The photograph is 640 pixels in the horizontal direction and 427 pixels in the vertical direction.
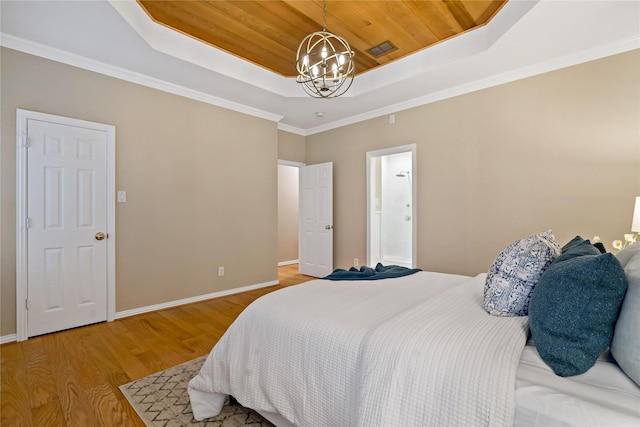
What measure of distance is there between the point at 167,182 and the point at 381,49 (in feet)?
9.49

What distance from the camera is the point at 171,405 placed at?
72.5 inches

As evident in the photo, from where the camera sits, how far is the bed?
903mm

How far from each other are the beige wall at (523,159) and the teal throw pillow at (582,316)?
2477 millimetres

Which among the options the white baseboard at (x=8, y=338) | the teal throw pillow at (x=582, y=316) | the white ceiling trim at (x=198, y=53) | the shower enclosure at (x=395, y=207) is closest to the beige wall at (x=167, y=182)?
the white baseboard at (x=8, y=338)

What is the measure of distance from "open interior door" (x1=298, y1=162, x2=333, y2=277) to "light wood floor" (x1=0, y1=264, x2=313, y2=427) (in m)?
1.90

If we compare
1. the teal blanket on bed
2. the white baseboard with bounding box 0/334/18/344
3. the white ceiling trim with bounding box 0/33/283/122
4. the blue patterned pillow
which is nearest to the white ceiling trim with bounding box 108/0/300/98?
the white ceiling trim with bounding box 0/33/283/122

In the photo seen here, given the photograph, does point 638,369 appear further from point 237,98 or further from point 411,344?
point 237,98

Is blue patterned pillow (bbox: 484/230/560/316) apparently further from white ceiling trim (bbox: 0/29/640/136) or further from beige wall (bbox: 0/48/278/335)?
beige wall (bbox: 0/48/278/335)

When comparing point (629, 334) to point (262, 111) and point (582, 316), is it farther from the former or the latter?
point (262, 111)

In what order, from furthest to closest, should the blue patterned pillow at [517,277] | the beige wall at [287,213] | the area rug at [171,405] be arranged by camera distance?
the beige wall at [287,213] < the area rug at [171,405] < the blue patterned pillow at [517,277]

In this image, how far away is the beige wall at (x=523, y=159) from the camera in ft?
9.10

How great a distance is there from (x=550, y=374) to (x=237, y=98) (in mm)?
4164

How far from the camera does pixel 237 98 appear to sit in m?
4.09

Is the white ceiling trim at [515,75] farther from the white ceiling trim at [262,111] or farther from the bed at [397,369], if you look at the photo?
the bed at [397,369]
